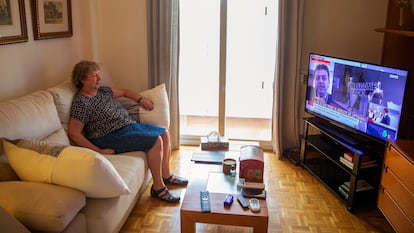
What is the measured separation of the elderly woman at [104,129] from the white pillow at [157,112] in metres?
0.23

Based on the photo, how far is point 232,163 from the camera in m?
2.54

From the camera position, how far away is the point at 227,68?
3900 millimetres

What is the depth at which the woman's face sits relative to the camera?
274cm

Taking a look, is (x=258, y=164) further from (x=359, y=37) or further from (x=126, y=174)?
(x=359, y=37)

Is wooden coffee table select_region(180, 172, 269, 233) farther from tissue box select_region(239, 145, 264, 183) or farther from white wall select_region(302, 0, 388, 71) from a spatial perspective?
white wall select_region(302, 0, 388, 71)

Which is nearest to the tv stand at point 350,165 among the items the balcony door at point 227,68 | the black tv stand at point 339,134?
the black tv stand at point 339,134

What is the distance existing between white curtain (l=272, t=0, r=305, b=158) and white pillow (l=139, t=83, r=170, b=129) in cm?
118

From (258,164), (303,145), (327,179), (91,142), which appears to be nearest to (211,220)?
(258,164)

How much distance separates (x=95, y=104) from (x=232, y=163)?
1125 millimetres

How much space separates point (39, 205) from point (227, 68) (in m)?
2.62

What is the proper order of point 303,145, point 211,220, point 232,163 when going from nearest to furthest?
1. point 211,220
2. point 232,163
3. point 303,145

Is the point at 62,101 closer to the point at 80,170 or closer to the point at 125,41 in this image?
the point at 80,170

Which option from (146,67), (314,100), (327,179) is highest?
(146,67)

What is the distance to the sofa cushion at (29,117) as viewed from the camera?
2.04 metres
